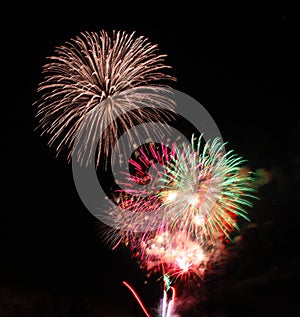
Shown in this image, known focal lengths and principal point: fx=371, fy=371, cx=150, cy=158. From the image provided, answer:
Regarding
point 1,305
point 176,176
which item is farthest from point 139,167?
point 1,305

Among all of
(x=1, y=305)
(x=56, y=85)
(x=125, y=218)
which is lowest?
(x=1, y=305)

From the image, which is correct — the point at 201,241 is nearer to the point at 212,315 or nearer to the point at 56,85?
the point at 56,85

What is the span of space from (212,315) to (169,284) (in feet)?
51.8

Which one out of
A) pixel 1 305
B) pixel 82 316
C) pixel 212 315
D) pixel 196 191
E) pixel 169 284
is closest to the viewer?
pixel 196 191

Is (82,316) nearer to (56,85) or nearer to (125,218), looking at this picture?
(125,218)

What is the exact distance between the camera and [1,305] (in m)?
22.7

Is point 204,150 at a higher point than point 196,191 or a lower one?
higher

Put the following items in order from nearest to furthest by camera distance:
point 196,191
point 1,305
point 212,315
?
point 196,191, point 1,305, point 212,315

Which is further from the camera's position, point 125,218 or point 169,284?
point 169,284

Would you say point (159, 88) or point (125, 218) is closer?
point (159, 88)

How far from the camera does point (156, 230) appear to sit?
53.1 feet

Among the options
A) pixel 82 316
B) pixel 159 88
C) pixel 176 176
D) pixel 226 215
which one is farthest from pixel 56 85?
pixel 82 316

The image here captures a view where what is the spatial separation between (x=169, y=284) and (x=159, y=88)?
32.2 feet

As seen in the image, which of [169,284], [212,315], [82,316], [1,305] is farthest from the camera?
[212,315]
